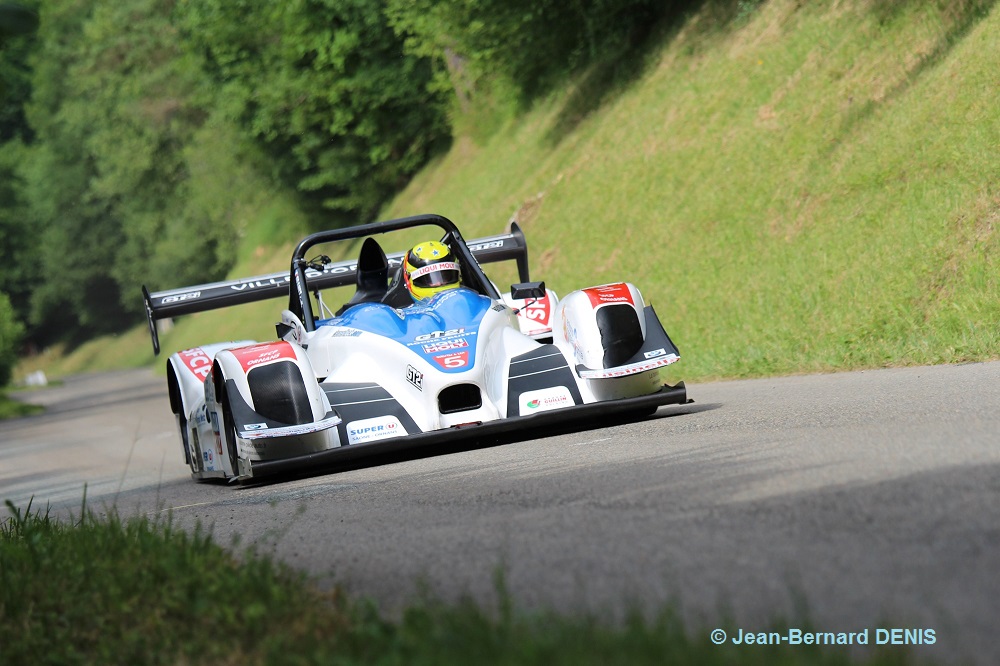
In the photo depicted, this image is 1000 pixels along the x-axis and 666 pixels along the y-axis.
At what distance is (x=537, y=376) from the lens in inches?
379

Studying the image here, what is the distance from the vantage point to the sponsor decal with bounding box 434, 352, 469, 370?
9.33m

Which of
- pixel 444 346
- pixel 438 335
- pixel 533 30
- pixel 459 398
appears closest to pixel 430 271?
pixel 438 335

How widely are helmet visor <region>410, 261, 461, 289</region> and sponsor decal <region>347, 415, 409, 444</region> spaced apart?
182cm

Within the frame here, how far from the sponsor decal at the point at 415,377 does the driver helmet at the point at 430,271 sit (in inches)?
55.0

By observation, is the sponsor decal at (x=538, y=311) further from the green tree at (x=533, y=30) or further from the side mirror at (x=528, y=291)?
the green tree at (x=533, y=30)

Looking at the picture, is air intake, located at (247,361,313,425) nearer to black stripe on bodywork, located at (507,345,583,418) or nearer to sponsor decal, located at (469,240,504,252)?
black stripe on bodywork, located at (507,345,583,418)

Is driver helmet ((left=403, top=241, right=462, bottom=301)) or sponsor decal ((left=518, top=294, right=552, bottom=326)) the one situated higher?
driver helmet ((left=403, top=241, right=462, bottom=301))

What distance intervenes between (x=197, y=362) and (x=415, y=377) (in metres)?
3.05

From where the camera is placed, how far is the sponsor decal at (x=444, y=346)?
944 centimetres

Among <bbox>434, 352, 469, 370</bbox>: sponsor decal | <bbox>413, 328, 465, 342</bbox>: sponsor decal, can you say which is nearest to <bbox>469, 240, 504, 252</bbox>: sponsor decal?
<bbox>413, 328, 465, 342</bbox>: sponsor decal

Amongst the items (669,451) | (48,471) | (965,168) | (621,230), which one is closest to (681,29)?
(621,230)

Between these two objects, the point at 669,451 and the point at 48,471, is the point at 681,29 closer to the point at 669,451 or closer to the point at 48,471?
the point at 48,471

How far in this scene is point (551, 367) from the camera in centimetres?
971

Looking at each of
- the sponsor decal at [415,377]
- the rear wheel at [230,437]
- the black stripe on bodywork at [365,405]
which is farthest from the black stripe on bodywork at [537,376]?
the rear wheel at [230,437]
